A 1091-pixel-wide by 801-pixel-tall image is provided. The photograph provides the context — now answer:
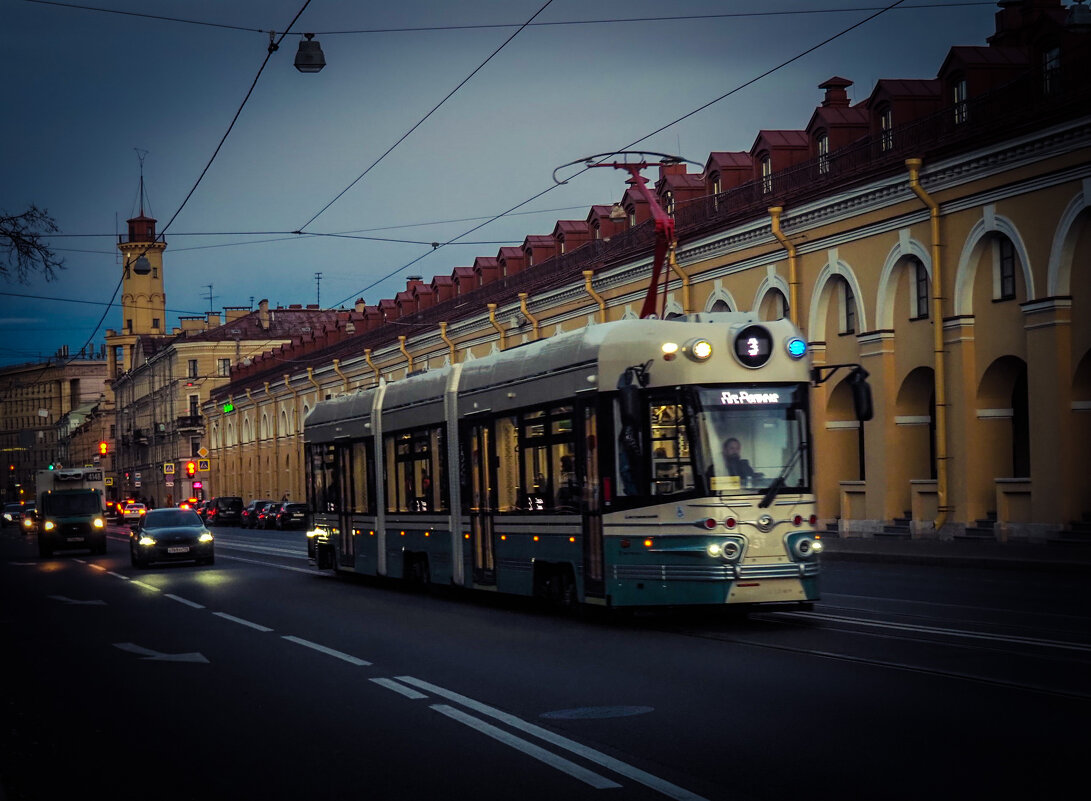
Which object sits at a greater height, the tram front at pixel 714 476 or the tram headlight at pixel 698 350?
the tram headlight at pixel 698 350

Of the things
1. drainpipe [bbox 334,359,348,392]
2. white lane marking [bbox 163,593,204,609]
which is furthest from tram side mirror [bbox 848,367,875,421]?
drainpipe [bbox 334,359,348,392]

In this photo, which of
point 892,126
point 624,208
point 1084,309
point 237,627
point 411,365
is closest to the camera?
point 237,627

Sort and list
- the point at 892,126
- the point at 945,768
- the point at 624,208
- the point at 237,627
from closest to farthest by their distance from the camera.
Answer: the point at 945,768
the point at 237,627
the point at 892,126
the point at 624,208

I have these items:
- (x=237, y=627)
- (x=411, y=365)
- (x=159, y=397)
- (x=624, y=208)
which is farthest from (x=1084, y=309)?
(x=159, y=397)

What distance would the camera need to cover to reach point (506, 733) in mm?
9344

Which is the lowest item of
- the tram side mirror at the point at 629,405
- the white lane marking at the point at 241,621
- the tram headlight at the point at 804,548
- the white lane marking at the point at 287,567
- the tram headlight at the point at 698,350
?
the white lane marking at the point at 287,567

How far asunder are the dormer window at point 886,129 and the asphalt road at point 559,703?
54.8 feet

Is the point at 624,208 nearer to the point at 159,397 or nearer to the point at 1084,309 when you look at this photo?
the point at 1084,309

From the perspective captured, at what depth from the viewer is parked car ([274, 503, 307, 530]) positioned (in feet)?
233

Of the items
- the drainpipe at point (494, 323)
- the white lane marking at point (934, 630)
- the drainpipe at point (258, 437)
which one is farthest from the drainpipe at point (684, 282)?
the drainpipe at point (258, 437)

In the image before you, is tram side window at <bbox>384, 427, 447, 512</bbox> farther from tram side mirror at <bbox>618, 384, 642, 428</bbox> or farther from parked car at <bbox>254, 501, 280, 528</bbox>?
parked car at <bbox>254, 501, 280, 528</bbox>

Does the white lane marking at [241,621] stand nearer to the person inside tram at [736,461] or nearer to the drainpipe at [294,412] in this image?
the person inside tram at [736,461]

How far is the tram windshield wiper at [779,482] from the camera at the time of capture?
15320 millimetres

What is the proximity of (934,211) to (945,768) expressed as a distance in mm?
26244
